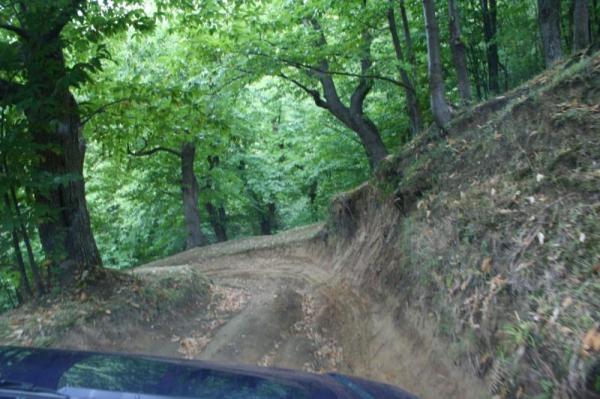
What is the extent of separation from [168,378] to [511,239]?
426 centimetres

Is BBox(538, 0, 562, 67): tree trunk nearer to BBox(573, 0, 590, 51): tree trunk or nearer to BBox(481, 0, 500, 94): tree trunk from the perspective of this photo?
BBox(573, 0, 590, 51): tree trunk

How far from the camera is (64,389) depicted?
99.3 inches

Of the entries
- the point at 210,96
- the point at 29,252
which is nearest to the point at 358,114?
the point at 210,96

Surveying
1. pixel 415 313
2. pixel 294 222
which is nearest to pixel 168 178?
pixel 294 222

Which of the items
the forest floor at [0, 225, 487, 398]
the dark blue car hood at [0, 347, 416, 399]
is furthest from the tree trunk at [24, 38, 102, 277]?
the dark blue car hood at [0, 347, 416, 399]

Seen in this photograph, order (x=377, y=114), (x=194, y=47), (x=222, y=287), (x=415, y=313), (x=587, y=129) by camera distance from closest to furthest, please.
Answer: (x=587, y=129), (x=415, y=313), (x=222, y=287), (x=194, y=47), (x=377, y=114)

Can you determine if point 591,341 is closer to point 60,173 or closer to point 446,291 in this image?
point 446,291

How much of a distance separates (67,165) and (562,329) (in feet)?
25.9

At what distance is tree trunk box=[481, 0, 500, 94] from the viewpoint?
42.5ft

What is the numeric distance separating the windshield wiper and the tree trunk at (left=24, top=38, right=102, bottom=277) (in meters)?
5.61

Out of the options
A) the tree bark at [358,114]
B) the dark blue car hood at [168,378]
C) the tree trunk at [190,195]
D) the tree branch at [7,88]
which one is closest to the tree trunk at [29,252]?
the tree branch at [7,88]

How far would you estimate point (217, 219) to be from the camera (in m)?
28.9

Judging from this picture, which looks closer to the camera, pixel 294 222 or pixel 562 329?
pixel 562 329

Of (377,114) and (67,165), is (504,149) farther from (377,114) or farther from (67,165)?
(377,114)
